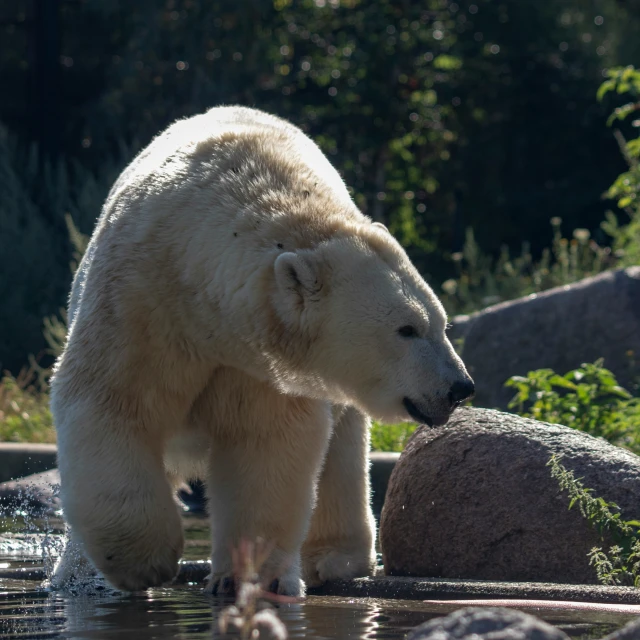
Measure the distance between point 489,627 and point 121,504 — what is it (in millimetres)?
1982

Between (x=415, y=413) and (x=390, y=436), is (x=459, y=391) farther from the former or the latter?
(x=390, y=436)

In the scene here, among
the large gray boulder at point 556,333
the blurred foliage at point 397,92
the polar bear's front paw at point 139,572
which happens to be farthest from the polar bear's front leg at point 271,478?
the blurred foliage at point 397,92

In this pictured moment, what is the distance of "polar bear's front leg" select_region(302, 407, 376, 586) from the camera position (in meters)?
5.04

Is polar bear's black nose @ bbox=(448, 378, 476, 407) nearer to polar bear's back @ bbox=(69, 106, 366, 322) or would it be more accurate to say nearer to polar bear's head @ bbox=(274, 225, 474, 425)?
polar bear's head @ bbox=(274, 225, 474, 425)

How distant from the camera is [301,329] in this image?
408 centimetres

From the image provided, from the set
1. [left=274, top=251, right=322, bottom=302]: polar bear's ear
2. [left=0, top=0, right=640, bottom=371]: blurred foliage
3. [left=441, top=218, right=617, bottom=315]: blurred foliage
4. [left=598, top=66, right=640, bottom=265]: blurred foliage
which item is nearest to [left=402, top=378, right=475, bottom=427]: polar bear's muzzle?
[left=274, top=251, right=322, bottom=302]: polar bear's ear

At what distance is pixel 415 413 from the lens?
4.05m

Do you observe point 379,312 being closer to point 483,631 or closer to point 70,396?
point 70,396

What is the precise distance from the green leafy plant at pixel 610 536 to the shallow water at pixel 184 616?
69 centimetres

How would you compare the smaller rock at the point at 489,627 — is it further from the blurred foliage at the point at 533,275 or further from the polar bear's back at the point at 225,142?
the blurred foliage at the point at 533,275

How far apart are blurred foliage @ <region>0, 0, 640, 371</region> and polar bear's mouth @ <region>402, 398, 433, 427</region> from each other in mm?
11372

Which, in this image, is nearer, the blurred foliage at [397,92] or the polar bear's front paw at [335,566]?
the polar bear's front paw at [335,566]

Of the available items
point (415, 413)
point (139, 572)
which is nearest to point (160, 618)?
point (139, 572)

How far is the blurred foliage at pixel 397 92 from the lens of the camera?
16.4 m
